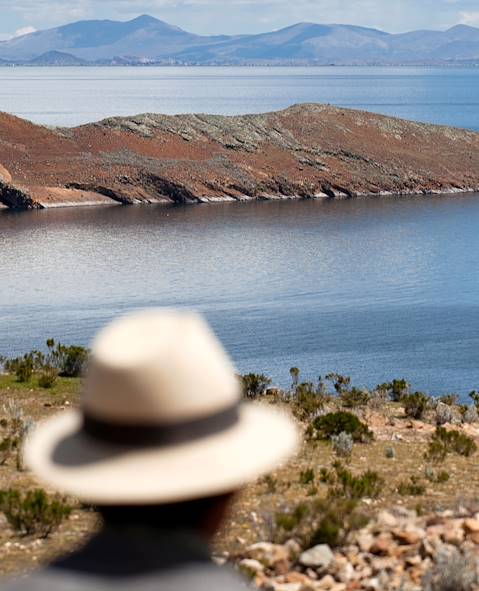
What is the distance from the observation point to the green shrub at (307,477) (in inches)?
468

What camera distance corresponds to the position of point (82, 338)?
32.5 m

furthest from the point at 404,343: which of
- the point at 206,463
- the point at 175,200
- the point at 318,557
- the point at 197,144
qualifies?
the point at 197,144

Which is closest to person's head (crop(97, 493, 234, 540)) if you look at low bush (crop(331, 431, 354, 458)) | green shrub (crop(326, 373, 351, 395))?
low bush (crop(331, 431, 354, 458))

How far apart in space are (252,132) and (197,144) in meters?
5.78

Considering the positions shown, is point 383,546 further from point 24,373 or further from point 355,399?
point 24,373

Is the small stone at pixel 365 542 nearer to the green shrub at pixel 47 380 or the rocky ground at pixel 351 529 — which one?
the rocky ground at pixel 351 529

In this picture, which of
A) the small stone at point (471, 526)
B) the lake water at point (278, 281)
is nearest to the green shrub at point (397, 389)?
the lake water at point (278, 281)

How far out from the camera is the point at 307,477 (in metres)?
11.9

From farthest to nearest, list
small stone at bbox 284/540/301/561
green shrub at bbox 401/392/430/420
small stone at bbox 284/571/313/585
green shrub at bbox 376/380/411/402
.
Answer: green shrub at bbox 376/380/411/402, green shrub at bbox 401/392/430/420, small stone at bbox 284/540/301/561, small stone at bbox 284/571/313/585

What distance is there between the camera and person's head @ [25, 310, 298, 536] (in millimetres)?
2246

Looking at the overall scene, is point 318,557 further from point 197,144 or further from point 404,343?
point 197,144

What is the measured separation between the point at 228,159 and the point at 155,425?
86.0 m

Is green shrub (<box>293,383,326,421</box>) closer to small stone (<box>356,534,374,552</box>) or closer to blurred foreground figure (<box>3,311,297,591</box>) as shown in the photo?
small stone (<box>356,534,374,552</box>)

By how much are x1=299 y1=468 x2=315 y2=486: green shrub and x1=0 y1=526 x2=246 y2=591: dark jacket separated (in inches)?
386
